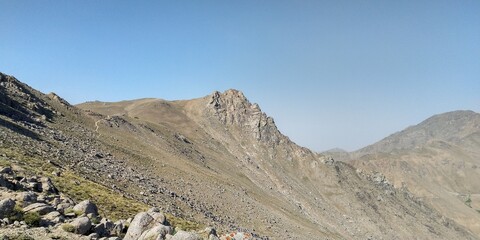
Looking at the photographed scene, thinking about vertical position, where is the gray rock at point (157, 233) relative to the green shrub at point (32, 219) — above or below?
above

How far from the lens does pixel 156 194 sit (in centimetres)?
4622

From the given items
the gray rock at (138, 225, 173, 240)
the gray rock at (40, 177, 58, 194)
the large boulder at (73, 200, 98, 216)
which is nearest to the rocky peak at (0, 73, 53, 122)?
the gray rock at (40, 177, 58, 194)

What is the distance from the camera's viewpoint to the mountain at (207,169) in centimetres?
4153

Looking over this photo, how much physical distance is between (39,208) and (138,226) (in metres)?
5.24

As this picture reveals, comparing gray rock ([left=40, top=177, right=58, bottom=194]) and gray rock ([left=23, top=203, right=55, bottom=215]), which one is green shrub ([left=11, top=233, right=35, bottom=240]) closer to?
gray rock ([left=23, top=203, right=55, bottom=215])

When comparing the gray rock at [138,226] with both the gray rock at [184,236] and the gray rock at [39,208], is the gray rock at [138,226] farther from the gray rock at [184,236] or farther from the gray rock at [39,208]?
the gray rock at [39,208]

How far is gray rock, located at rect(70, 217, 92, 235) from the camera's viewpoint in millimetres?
17875

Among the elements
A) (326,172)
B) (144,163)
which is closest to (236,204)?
(144,163)

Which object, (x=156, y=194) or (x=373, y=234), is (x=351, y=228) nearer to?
(x=373, y=234)

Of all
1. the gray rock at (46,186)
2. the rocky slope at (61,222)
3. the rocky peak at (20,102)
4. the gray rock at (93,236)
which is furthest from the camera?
the rocky peak at (20,102)

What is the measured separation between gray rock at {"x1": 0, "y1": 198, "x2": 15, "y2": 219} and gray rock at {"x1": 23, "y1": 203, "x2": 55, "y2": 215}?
1.07 metres

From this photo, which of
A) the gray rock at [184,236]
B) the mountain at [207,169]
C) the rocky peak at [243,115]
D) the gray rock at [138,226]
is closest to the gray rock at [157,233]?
the gray rock at [138,226]

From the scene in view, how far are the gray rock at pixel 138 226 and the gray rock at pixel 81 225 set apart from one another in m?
1.98

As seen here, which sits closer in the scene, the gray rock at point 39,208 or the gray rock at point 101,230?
the gray rock at point 101,230
